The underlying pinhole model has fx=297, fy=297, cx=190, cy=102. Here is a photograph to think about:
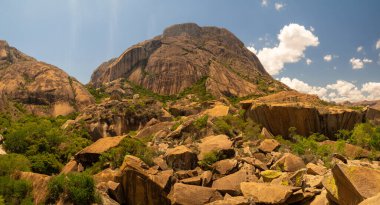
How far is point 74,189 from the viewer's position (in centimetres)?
1980

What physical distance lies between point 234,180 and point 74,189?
1101 centimetres

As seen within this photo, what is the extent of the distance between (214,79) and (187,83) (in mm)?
10662

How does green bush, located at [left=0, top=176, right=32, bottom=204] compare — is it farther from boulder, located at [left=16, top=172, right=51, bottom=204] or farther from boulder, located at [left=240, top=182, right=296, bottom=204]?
boulder, located at [left=240, top=182, right=296, bottom=204]

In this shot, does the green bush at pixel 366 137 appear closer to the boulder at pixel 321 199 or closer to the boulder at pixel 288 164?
the boulder at pixel 288 164

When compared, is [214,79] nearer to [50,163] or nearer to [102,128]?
[102,128]

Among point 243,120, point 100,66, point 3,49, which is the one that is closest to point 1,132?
point 243,120

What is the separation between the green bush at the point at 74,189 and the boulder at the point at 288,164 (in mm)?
13786

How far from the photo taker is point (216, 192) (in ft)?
67.2

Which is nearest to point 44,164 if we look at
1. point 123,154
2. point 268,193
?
point 123,154

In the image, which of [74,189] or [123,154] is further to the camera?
[123,154]

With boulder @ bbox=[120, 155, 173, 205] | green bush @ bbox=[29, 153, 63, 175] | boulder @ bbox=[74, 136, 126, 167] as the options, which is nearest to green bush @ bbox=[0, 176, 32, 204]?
boulder @ bbox=[120, 155, 173, 205]

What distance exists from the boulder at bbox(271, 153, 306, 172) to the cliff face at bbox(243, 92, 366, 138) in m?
16.7

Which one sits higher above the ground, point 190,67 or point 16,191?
point 190,67

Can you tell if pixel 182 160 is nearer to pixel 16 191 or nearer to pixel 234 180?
pixel 234 180
